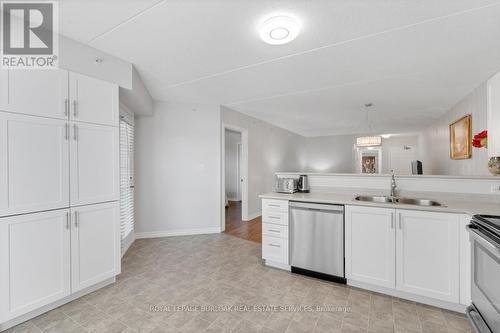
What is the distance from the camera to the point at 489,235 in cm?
123

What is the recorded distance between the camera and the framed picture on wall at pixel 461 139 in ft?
11.5

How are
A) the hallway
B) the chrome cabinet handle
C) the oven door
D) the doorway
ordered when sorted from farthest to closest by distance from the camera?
1. the doorway
2. the hallway
3. the chrome cabinet handle
4. the oven door

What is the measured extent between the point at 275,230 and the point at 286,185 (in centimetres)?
65

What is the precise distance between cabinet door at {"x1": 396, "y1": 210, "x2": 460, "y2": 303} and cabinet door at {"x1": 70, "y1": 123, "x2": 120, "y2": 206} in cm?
296

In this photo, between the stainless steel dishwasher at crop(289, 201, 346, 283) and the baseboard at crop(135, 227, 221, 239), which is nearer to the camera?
the stainless steel dishwasher at crop(289, 201, 346, 283)

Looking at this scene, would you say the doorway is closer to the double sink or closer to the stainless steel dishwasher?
the stainless steel dishwasher

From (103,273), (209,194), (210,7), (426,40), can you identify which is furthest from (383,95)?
(103,273)

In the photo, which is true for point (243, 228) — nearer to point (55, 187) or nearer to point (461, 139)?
point (55, 187)

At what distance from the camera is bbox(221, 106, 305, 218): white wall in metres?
4.95

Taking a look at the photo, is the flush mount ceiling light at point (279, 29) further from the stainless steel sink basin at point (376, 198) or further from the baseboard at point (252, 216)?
the baseboard at point (252, 216)

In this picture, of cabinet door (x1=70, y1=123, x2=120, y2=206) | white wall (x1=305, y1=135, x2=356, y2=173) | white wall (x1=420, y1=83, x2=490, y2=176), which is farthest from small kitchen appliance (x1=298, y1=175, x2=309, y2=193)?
white wall (x1=305, y1=135, x2=356, y2=173)

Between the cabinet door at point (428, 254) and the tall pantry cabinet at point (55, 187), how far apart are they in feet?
9.66

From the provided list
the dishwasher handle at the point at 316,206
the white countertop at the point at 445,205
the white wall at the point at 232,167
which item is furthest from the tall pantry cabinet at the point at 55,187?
the white wall at the point at 232,167

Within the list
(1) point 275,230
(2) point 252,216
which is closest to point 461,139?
(1) point 275,230
